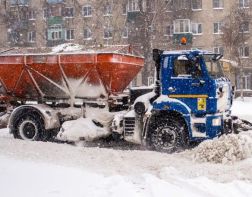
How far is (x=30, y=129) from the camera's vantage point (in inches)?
512

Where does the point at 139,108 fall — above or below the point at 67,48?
below

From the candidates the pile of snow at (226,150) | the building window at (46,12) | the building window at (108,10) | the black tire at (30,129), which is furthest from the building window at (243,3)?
the pile of snow at (226,150)

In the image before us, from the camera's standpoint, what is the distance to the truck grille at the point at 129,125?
11.6m

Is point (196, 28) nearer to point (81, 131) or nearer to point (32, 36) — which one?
point (32, 36)

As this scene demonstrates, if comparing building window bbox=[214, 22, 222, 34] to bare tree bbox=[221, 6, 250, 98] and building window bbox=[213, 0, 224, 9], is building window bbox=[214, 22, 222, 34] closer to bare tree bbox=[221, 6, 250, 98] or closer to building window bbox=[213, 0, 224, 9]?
building window bbox=[213, 0, 224, 9]

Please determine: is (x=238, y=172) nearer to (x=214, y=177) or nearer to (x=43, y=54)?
(x=214, y=177)

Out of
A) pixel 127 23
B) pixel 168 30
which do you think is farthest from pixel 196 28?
pixel 127 23

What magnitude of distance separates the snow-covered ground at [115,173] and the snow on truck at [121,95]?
939mm

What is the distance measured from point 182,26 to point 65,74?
34804 millimetres

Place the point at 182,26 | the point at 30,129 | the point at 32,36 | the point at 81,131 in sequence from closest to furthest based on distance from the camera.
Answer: the point at 81,131 → the point at 30,129 → the point at 182,26 → the point at 32,36

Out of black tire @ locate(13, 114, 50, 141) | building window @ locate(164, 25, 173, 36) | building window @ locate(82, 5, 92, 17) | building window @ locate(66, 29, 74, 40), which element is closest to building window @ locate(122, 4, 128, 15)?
building window @ locate(82, 5, 92, 17)

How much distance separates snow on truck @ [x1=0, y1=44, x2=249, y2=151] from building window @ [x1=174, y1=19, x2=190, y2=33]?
33.4m

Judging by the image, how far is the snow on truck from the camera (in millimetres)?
10836

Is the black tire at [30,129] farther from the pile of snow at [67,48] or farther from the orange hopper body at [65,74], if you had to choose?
the pile of snow at [67,48]
